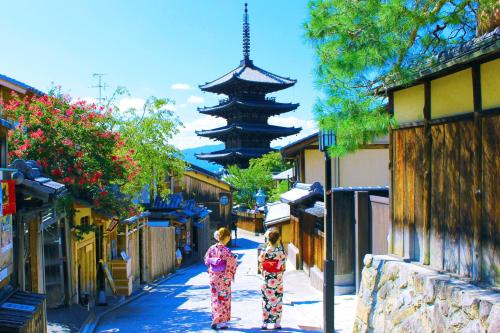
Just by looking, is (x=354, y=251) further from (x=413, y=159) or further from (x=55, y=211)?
(x=55, y=211)

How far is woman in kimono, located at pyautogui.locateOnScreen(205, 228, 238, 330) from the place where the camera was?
27.3ft

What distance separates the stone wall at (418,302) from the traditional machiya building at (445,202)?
1 cm

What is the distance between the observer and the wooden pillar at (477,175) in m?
5.21

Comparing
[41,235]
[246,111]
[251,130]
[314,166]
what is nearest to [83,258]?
[41,235]

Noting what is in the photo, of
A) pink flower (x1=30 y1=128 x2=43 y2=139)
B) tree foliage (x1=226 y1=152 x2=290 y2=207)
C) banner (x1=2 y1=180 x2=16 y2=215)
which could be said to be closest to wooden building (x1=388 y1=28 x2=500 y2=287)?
banner (x1=2 y1=180 x2=16 y2=215)

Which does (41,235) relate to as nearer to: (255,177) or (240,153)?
(255,177)

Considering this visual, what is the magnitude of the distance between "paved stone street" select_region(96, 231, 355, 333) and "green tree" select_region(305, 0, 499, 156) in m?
3.39

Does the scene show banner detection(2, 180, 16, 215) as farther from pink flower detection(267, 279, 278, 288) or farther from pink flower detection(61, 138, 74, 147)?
pink flower detection(267, 279, 278, 288)

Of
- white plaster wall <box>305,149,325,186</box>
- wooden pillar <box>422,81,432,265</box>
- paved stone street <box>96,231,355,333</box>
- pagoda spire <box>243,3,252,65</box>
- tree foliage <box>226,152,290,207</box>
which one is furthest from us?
pagoda spire <box>243,3,252,65</box>

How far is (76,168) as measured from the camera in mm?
10297

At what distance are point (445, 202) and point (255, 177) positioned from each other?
125 feet

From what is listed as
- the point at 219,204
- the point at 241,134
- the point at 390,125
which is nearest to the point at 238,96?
the point at 241,134

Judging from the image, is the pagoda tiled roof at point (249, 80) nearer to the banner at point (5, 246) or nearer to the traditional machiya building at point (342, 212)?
the traditional machiya building at point (342, 212)

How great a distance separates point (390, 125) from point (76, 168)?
622cm
